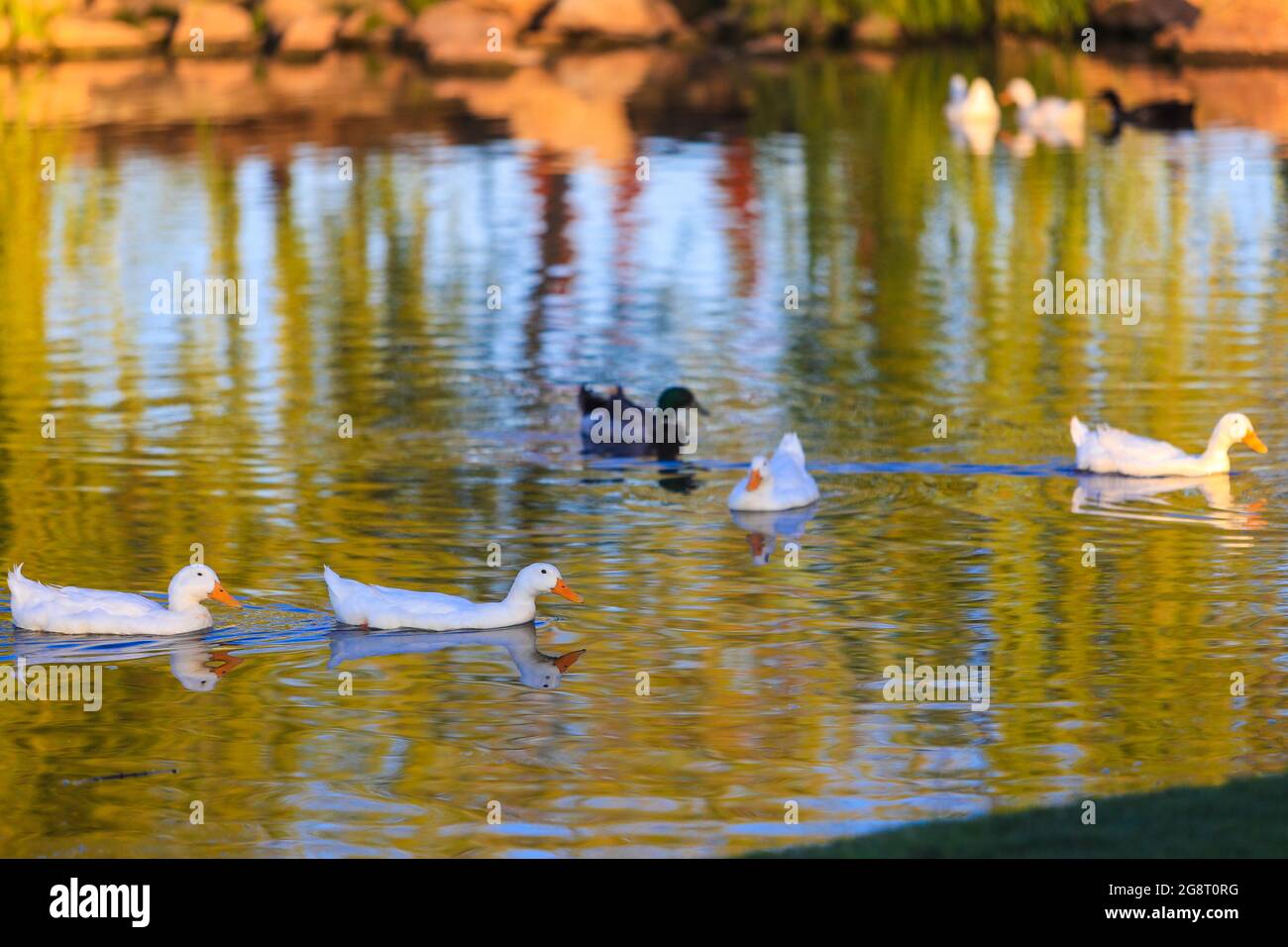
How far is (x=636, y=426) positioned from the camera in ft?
62.8

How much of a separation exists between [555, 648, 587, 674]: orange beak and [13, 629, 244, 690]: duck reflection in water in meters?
1.75

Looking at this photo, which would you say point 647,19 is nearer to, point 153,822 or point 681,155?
point 681,155

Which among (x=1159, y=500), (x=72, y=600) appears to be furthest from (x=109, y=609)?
(x=1159, y=500)

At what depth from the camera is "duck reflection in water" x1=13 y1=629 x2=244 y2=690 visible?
1353 centimetres

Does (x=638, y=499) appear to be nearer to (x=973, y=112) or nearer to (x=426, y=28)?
(x=973, y=112)

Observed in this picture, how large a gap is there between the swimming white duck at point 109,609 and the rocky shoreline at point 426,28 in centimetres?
4887

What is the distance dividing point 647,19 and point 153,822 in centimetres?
5724

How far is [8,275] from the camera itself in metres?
30.0

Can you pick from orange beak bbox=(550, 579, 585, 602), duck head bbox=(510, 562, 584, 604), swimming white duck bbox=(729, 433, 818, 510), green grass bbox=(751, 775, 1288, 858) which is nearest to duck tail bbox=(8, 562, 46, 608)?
duck head bbox=(510, 562, 584, 604)

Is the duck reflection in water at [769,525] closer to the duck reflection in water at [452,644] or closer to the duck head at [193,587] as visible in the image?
the duck reflection in water at [452,644]

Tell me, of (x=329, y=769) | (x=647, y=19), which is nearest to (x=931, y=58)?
(x=647, y=19)

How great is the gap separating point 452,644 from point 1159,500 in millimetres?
5854

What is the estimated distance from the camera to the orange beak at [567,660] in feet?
44.3

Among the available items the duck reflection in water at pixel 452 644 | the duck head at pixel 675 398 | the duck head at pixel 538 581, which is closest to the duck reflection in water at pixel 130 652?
the duck reflection in water at pixel 452 644
